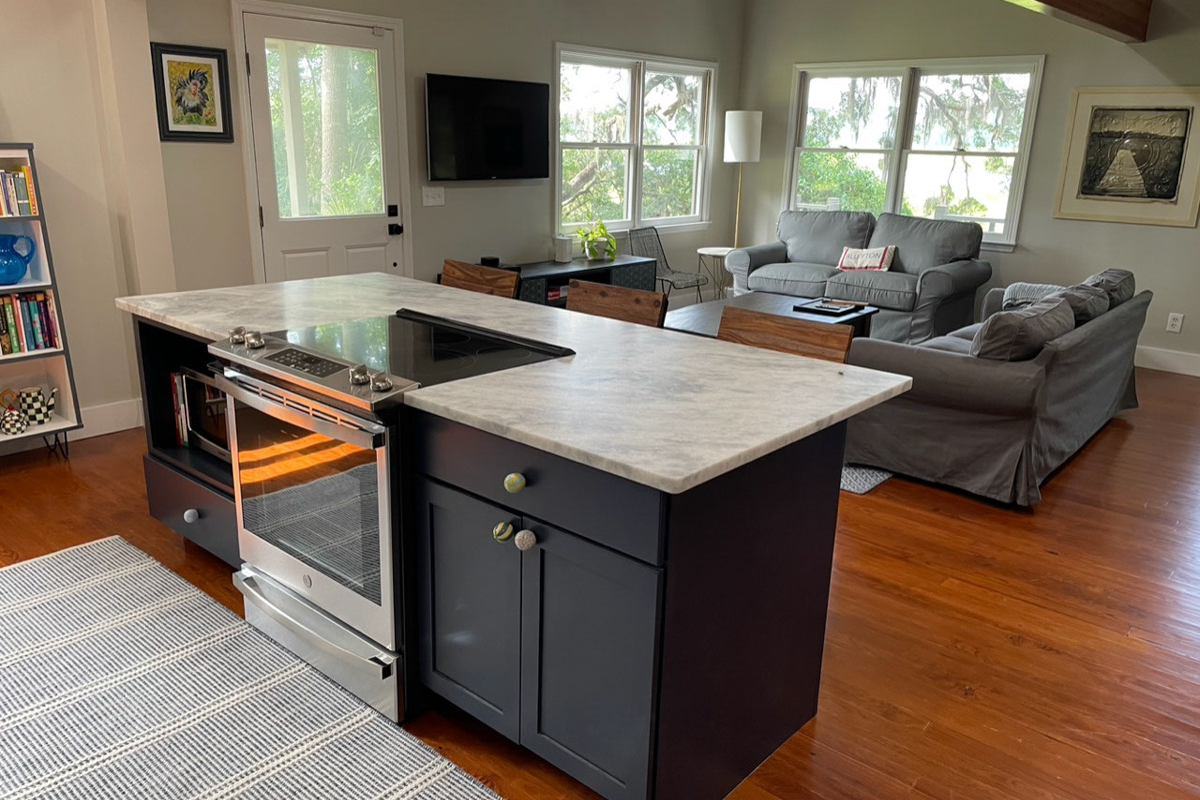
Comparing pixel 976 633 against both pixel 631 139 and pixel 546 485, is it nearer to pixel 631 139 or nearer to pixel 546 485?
pixel 546 485

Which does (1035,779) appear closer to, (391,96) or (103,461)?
(103,461)

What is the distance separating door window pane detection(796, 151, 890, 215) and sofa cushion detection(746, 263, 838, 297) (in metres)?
0.91

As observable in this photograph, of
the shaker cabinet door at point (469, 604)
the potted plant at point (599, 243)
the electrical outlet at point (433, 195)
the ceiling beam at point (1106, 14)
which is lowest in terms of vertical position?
the shaker cabinet door at point (469, 604)

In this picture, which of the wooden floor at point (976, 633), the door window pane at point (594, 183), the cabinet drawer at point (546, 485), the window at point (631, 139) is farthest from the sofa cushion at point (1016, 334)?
the door window pane at point (594, 183)

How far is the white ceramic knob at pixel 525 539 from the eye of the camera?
1819mm

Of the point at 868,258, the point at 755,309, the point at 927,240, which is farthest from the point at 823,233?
the point at 755,309

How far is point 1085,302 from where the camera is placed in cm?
404

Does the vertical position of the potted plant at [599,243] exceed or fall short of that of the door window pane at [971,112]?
it falls short

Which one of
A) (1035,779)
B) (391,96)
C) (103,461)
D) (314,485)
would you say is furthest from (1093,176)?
(103,461)

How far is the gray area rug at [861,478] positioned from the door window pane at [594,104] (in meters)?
3.62

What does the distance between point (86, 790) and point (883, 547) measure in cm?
264

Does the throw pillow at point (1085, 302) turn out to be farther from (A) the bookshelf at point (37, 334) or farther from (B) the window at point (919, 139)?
(A) the bookshelf at point (37, 334)

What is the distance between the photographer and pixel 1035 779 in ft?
6.84

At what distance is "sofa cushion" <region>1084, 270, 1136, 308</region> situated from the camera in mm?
4387
